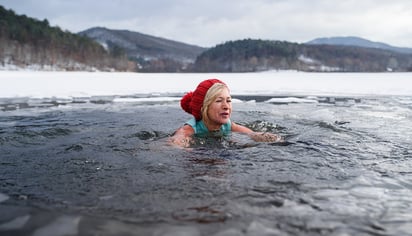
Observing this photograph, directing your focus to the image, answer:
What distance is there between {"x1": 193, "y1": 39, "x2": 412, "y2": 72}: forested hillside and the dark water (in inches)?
3134

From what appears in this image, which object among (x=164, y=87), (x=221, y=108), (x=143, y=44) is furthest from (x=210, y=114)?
(x=143, y=44)

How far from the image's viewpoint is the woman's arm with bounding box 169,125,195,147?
390 centimetres

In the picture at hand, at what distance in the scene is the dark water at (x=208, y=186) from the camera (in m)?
1.84

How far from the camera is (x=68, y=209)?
204 centimetres

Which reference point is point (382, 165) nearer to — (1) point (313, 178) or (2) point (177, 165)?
(1) point (313, 178)

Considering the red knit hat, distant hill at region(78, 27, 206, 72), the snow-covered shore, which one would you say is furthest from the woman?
distant hill at region(78, 27, 206, 72)

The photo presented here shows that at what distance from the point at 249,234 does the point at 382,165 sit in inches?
73.3

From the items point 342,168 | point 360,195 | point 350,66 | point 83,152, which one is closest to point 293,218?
point 360,195

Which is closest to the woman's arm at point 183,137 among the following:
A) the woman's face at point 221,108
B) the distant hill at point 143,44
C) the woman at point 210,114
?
the woman at point 210,114

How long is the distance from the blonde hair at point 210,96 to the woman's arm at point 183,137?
24 centimetres

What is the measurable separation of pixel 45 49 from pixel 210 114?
211 ft

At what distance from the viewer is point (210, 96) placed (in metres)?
4.31

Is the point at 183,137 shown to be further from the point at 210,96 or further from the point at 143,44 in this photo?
the point at 143,44

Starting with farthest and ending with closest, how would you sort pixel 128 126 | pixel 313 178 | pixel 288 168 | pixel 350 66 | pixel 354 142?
pixel 350 66 → pixel 128 126 → pixel 354 142 → pixel 288 168 → pixel 313 178
